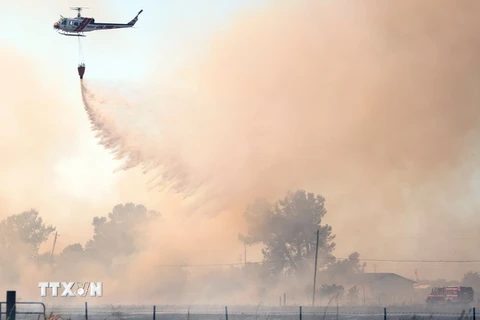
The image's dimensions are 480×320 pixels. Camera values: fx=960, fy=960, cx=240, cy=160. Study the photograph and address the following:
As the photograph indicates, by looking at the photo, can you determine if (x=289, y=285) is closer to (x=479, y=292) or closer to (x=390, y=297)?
(x=390, y=297)

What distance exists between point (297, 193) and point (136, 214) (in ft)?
105

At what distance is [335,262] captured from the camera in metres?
164

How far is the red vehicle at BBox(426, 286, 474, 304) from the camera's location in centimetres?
10788

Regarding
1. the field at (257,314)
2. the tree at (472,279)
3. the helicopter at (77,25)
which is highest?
the helicopter at (77,25)

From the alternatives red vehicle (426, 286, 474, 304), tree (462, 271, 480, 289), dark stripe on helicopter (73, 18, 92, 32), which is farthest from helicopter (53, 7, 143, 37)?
tree (462, 271, 480, 289)

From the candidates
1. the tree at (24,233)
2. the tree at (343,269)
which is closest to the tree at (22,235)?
the tree at (24,233)

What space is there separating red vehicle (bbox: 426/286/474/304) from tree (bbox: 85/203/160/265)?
225ft

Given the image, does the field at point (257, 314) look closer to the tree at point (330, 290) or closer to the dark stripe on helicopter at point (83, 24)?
the dark stripe on helicopter at point (83, 24)

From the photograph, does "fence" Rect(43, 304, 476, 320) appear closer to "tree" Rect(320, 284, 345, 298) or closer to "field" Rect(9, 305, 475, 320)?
"field" Rect(9, 305, 475, 320)

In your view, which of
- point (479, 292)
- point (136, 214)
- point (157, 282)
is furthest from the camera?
point (136, 214)

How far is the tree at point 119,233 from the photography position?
170 m

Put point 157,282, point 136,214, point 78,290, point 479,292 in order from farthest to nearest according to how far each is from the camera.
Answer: point 136,214, point 479,292, point 157,282, point 78,290

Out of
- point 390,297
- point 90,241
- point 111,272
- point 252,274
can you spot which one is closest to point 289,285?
point 252,274

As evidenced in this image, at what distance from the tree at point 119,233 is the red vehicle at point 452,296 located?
6864 cm
